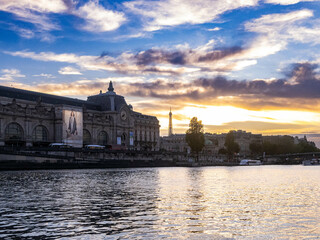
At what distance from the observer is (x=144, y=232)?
2433 centimetres

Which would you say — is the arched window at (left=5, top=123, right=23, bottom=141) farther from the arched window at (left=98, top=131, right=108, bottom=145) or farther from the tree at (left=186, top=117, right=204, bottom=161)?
the tree at (left=186, top=117, right=204, bottom=161)

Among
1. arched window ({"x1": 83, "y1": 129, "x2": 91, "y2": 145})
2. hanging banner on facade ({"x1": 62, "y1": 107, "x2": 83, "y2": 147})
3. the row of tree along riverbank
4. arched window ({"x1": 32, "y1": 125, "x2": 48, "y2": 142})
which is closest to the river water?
the row of tree along riverbank

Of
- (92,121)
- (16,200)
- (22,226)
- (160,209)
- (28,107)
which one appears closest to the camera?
(22,226)

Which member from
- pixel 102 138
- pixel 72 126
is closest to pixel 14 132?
pixel 72 126

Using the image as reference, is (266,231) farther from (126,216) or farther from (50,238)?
(50,238)

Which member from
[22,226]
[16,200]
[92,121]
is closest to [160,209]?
[22,226]

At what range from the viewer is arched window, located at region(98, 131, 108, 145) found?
18575 cm

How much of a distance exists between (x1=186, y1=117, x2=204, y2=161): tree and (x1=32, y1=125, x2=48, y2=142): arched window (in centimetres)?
6476

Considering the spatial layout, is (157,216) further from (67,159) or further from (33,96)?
(33,96)

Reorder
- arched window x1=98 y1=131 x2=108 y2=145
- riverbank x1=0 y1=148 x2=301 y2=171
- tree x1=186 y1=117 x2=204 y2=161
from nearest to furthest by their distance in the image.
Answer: riverbank x1=0 y1=148 x2=301 y2=171 → arched window x1=98 y1=131 x2=108 y2=145 → tree x1=186 y1=117 x2=204 y2=161

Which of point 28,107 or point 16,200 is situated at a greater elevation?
point 28,107

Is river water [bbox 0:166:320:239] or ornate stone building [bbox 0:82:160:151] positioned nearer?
river water [bbox 0:166:320:239]

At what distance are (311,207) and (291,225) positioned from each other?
9106 millimetres

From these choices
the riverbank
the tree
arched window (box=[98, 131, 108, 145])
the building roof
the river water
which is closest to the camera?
the river water
